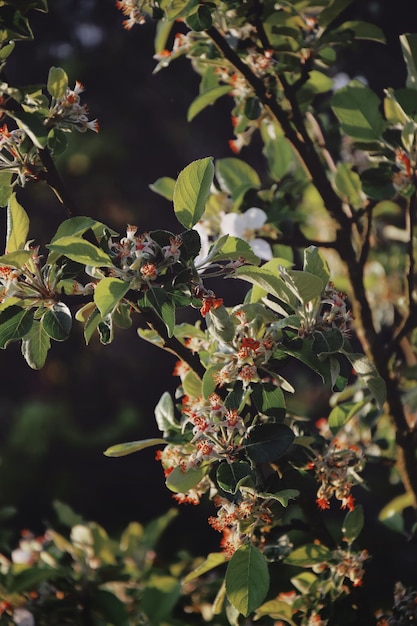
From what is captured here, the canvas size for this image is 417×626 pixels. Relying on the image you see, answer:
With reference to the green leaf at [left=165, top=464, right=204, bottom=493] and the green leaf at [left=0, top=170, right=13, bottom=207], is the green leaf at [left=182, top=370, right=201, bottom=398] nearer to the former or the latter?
the green leaf at [left=165, top=464, right=204, bottom=493]

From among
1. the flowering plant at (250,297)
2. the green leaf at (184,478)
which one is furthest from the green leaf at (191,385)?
the green leaf at (184,478)

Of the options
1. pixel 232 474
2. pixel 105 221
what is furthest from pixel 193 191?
pixel 105 221

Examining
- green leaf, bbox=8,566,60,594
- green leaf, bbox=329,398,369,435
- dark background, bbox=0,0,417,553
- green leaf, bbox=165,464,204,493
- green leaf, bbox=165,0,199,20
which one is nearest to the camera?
green leaf, bbox=165,464,204,493

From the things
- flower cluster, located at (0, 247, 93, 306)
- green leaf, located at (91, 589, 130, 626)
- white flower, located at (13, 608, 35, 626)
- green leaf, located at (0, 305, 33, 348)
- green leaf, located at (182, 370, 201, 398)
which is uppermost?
flower cluster, located at (0, 247, 93, 306)

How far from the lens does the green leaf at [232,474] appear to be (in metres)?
0.72

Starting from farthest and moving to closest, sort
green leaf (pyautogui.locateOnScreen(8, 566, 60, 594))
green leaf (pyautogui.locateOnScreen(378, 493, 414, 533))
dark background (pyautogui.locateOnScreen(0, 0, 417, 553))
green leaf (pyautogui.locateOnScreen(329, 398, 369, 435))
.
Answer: dark background (pyautogui.locateOnScreen(0, 0, 417, 553)), green leaf (pyautogui.locateOnScreen(378, 493, 414, 533)), green leaf (pyautogui.locateOnScreen(8, 566, 60, 594)), green leaf (pyautogui.locateOnScreen(329, 398, 369, 435))

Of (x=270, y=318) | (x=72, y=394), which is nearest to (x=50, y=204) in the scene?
(x=72, y=394)

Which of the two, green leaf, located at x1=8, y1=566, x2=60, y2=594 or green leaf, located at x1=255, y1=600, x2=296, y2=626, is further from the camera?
green leaf, located at x1=8, y1=566, x2=60, y2=594

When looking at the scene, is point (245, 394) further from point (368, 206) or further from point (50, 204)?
point (50, 204)

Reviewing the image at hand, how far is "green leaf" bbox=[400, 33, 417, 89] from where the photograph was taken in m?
0.97

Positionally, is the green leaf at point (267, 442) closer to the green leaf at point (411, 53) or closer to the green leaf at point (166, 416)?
the green leaf at point (166, 416)

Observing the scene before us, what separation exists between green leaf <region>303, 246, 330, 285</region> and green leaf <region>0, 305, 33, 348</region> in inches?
11.7

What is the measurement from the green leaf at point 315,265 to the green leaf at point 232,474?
213 millimetres

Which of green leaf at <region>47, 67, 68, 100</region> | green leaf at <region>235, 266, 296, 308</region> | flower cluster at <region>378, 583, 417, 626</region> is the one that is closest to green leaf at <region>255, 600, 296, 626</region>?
flower cluster at <region>378, 583, 417, 626</region>
